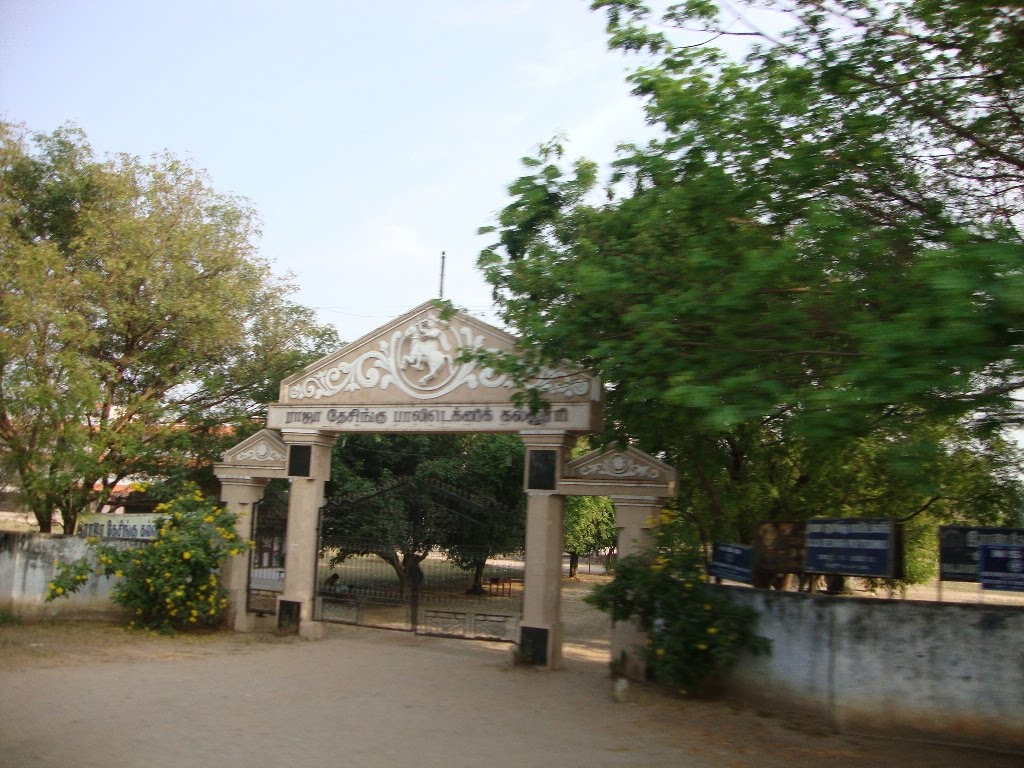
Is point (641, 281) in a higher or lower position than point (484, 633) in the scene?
higher

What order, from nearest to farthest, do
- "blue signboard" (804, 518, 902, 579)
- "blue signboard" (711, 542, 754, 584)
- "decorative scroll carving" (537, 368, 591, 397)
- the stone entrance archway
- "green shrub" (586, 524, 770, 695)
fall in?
"blue signboard" (804, 518, 902, 579) < "green shrub" (586, 524, 770, 695) < "blue signboard" (711, 542, 754, 584) < the stone entrance archway < "decorative scroll carving" (537, 368, 591, 397)

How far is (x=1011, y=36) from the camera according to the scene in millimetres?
6855

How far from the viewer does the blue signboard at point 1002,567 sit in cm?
736

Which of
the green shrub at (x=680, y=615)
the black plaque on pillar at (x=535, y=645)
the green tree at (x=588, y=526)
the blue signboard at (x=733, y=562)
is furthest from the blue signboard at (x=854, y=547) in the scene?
the green tree at (x=588, y=526)

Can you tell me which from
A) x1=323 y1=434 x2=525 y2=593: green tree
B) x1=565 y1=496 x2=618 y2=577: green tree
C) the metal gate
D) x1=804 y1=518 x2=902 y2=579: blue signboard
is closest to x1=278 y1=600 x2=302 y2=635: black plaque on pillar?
the metal gate

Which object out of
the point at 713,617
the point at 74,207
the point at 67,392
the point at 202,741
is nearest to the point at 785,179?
the point at 713,617


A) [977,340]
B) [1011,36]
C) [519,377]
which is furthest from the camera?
[519,377]

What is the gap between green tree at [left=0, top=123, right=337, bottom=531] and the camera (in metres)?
13.0

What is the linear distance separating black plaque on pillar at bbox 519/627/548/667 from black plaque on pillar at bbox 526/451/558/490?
168cm

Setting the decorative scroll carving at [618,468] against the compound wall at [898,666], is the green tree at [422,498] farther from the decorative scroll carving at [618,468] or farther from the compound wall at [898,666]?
the compound wall at [898,666]

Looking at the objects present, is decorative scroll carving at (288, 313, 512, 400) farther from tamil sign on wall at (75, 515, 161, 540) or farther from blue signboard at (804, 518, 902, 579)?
blue signboard at (804, 518, 902, 579)

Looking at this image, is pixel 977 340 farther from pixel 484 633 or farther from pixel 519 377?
pixel 484 633

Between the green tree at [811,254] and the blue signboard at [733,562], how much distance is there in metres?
1.35

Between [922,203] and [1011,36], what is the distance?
55.1 inches
